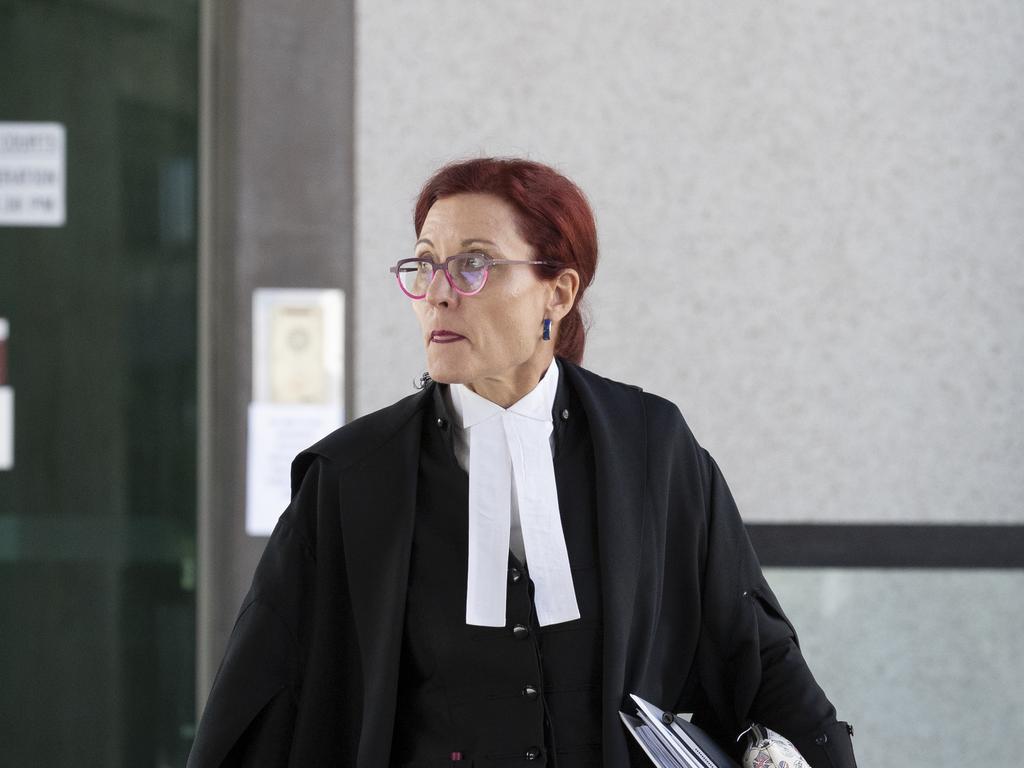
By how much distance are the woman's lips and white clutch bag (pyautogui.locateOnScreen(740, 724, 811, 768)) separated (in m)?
0.73

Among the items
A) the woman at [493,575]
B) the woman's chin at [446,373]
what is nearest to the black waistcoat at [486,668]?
the woman at [493,575]

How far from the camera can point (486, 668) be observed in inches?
70.3

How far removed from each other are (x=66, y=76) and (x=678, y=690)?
2.51 meters

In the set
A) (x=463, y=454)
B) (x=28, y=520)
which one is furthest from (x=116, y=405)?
(x=463, y=454)

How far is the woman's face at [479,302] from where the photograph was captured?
1.83 metres

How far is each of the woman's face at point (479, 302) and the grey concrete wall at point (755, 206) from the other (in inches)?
59.3

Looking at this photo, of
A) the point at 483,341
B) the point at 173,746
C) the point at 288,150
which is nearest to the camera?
the point at 483,341

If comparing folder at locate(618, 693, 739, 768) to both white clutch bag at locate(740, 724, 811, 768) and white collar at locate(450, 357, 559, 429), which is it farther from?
white collar at locate(450, 357, 559, 429)

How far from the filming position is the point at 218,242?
11.2 feet

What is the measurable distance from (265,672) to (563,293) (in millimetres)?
719

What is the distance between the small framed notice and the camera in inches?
136

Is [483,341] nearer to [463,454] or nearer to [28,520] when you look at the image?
[463,454]

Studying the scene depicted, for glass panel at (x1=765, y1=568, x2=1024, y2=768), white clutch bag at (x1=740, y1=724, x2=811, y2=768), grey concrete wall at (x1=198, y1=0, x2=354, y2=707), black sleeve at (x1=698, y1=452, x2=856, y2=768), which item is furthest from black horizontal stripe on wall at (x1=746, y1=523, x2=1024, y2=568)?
white clutch bag at (x1=740, y1=724, x2=811, y2=768)

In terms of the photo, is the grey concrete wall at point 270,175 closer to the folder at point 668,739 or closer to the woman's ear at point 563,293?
the woman's ear at point 563,293
